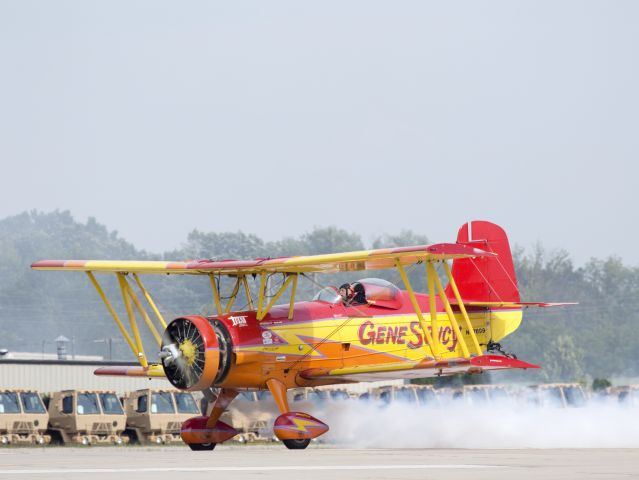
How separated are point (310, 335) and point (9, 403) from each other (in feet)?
37.5

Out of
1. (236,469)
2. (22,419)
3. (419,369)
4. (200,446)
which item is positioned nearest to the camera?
(236,469)

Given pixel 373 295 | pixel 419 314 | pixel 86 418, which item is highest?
pixel 373 295

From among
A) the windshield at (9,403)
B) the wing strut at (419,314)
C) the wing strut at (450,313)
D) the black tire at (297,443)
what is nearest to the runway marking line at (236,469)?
the wing strut at (419,314)

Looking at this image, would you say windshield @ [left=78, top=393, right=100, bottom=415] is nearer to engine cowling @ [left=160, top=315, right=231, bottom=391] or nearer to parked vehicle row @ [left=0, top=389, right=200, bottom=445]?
parked vehicle row @ [left=0, top=389, right=200, bottom=445]

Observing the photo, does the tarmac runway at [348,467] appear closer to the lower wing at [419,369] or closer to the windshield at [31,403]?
the lower wing at [419,369]

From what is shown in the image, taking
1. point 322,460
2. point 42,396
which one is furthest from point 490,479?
point 42,396

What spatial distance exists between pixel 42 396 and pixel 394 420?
13.0 m

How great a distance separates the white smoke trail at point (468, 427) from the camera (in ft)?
90.5

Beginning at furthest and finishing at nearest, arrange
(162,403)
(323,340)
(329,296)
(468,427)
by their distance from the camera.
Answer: (162,403), (468,427), (329,296), (323,340)

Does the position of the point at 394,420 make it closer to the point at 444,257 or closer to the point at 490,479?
the point at 444,257

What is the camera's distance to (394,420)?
1122 inches

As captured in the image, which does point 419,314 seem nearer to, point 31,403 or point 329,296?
point 329,296

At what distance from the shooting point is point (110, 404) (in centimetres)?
3538

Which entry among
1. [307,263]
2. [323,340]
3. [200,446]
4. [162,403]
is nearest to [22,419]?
[162,403]
